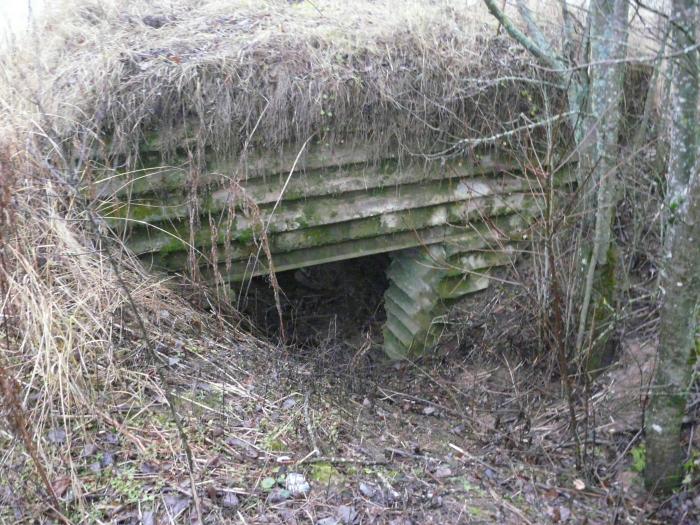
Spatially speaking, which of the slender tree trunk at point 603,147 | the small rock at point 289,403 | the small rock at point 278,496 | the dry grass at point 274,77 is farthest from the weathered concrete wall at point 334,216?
the small rock at point 278,496

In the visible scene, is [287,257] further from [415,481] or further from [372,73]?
[415,481]

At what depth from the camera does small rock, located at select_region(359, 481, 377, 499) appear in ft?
9.89

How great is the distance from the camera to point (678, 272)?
9.58 feet

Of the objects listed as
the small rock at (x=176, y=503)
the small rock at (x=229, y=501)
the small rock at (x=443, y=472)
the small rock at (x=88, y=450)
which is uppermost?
the small rock at (x=88, y=450)

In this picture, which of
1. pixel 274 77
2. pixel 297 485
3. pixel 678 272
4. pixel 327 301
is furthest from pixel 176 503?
pixel 327 301

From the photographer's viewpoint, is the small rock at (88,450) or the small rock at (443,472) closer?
the small rock at (88,450)

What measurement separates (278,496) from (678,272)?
2.10 meters

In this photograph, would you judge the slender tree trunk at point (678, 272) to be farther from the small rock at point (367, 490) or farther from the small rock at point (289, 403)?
the small rock at point (289, 403)

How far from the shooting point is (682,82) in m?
2.86

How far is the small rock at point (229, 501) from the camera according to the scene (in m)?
2.81

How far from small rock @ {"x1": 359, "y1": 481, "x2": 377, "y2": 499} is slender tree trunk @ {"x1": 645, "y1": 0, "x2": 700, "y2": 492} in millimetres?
1402

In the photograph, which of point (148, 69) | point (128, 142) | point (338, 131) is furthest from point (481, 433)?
point (148, 69)

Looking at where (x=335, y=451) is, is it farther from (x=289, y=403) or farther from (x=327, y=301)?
(x=327, y=301)

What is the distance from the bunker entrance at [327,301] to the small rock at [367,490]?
7.98ft
